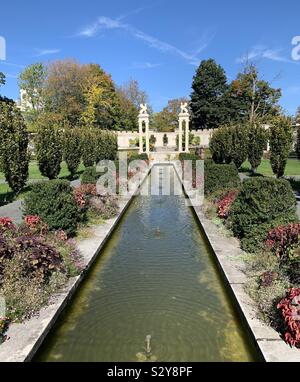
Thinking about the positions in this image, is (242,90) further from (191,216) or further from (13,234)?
(13,234)

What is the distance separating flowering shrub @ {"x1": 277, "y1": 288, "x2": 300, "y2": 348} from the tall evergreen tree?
50941mm

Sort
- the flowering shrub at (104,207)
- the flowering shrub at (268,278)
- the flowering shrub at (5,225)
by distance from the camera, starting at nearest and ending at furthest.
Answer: the flowering shrub at (268,278)
the flowering shrub at (5,225)
the flowering shrub at (104,207)

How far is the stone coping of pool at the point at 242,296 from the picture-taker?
3842 millimetres

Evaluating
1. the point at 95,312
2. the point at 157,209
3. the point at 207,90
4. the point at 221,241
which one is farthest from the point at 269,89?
the point at 95,312

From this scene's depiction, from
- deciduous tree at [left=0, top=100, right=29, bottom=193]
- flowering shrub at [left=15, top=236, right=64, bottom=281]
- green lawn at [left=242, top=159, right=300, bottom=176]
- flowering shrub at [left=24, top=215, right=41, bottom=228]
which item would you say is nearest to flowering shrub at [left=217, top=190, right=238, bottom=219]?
flowering shrub at [left=24, top=215, right=41, bottom=228]

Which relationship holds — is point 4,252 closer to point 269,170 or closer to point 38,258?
point 38,258

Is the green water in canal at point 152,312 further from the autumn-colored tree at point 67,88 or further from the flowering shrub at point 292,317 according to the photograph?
the autumn-colored tree at point 67,88

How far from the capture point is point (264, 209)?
729 centimetres

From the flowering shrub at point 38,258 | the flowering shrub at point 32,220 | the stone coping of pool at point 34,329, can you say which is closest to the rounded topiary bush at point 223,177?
the stone coping of pool at point 34,329

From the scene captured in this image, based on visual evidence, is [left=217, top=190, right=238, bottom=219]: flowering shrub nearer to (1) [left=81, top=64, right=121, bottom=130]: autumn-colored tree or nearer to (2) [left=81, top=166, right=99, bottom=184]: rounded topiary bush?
(2) [left=81, top=166, right=99, bottom=184]: rounded topiary bush

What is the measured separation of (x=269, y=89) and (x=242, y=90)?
3.68 meters

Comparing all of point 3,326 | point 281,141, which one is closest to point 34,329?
point 3,326

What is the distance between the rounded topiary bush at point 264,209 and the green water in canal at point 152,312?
0.99 metres

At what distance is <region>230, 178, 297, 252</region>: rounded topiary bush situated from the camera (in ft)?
23.7
